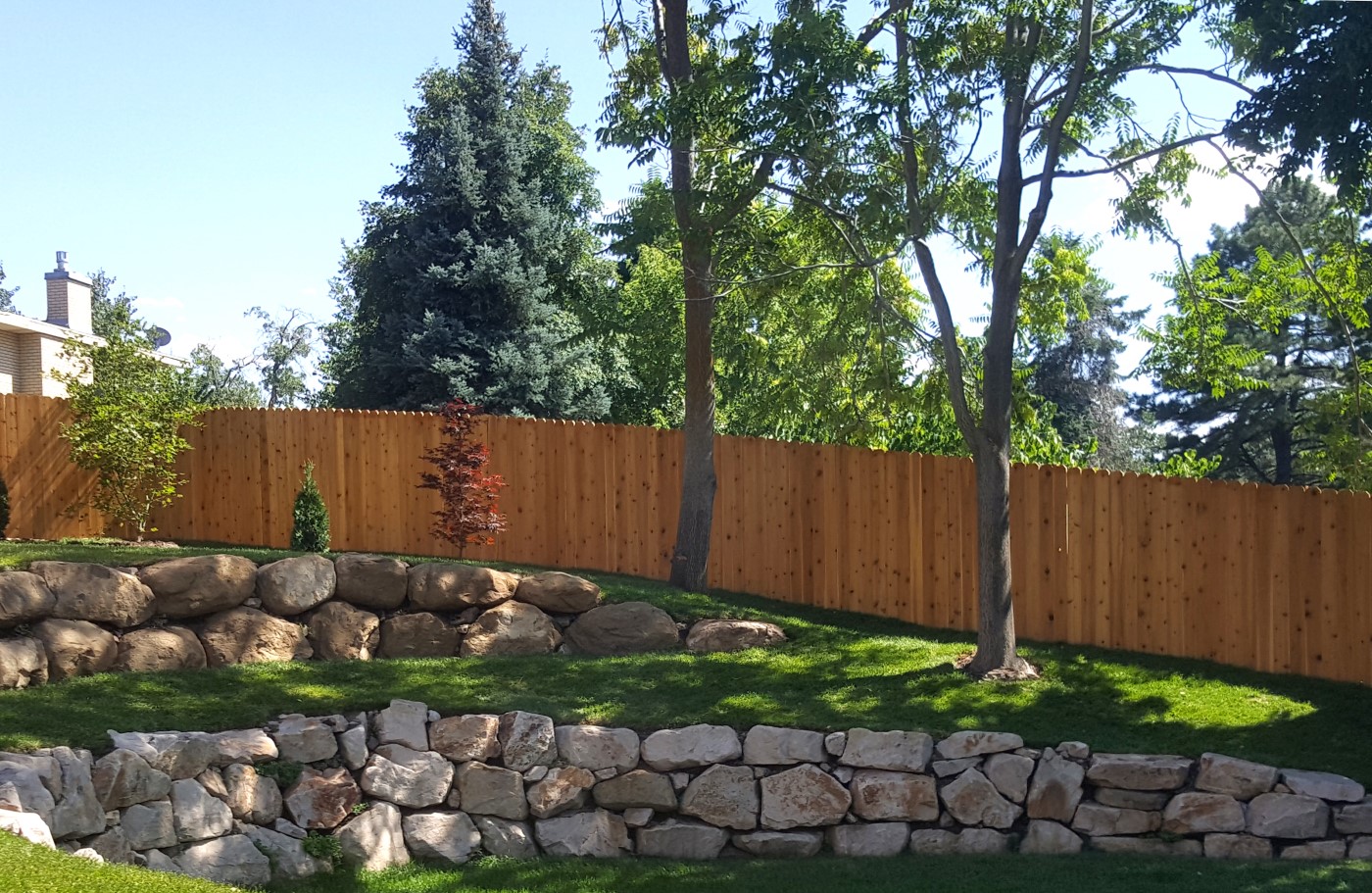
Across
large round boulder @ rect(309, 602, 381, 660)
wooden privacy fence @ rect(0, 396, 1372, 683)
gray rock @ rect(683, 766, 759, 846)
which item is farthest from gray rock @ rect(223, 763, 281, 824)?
wooden privacy fence @ rect(0, 396, 1372, 683)

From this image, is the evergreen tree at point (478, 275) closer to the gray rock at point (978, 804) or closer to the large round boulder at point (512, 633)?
the large round boulder at point (512, 633)

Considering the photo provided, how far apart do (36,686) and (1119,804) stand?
26.5 ft

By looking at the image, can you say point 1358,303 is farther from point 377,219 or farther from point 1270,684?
point 377,219

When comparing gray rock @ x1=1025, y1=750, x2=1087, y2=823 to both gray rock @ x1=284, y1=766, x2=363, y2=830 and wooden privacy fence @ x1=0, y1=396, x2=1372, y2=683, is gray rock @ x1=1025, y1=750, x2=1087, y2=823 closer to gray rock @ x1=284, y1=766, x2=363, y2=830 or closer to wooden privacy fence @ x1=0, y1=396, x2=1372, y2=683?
wooden privacy fence @ x1=0, y1=396, x2=1372, y2=683

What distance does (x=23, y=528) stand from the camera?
16219 millimetres

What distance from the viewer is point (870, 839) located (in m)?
9.18

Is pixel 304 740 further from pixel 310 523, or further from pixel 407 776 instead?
pixel 310 523

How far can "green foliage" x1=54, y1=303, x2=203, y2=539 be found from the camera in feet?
50.4

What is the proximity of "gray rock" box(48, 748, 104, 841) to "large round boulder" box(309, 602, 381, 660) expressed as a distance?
3191 mm

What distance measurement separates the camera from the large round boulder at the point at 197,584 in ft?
34.8

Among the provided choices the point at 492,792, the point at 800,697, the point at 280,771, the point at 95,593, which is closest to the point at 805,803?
the point at 800,697

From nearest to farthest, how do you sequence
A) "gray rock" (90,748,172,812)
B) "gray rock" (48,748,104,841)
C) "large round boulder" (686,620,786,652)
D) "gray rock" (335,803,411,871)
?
"gray rock" (48,748,104,841), "gray rock" (90,748,172,812), "gray rock" (335,803,411,871), "large round boulder" (686,620,786,652)

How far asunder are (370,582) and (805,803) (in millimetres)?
4590

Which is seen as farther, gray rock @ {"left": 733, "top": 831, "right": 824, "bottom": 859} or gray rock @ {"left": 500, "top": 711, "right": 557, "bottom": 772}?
gray rock @ {"left": 500, "top": 711, "right": 557, "bottom": 772}
